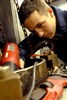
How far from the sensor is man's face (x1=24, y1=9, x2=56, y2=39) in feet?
3.02

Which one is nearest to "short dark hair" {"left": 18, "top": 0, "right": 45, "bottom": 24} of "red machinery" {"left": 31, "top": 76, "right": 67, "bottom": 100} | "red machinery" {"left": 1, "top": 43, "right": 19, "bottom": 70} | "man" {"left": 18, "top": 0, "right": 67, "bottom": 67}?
"man" {"left": 18, "top": 0, "right": 67, "bottom": 67}

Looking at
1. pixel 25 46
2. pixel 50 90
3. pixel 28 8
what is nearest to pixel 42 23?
pixel 28 8

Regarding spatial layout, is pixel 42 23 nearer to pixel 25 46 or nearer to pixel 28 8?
pixel 28 8

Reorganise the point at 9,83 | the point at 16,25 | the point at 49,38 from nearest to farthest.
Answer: the point at 9,83 < the point at 49,38 < the point at 16,25

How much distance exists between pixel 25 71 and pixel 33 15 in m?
0.44

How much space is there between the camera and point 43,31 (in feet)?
3.20

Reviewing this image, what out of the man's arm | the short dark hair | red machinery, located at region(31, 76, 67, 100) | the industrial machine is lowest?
red machinery, located at region(31, 76, 67, 100)

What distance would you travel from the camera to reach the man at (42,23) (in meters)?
0.93

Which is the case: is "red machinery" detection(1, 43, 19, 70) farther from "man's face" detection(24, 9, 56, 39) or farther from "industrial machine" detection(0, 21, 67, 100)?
"man's face" detection(24, 9, 56, 39)

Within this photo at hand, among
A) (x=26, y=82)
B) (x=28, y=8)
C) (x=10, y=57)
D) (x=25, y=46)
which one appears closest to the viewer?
(x=26, y=82)

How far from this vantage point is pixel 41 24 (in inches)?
37.2

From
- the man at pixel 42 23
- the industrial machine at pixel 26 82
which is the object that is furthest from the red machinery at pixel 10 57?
the man at pixel 42 23

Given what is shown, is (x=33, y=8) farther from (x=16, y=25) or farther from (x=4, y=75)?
(x=4, y=75)

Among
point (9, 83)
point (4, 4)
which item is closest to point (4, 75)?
point (9, 83)
